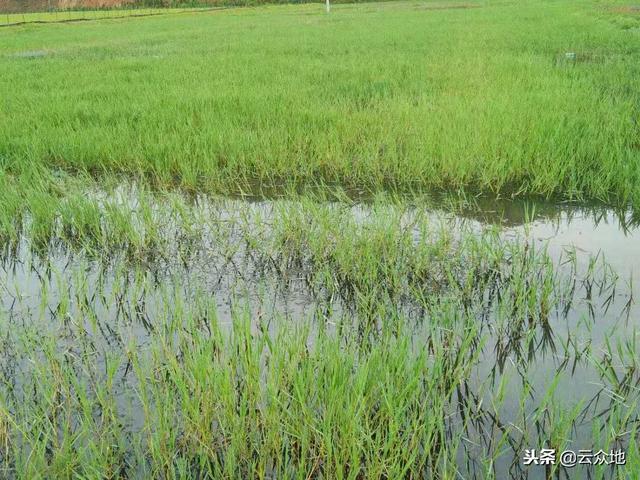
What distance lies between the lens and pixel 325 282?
283 centimetres

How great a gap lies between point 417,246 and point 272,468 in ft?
5.13

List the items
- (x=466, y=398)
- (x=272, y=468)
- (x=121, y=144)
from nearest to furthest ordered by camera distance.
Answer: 1. (x=272, y=468)
2. (x=466, y=398)
3. (x=121, y=144)

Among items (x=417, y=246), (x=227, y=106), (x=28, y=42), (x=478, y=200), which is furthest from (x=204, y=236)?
(x=28, y=42)

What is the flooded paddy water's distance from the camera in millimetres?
1831

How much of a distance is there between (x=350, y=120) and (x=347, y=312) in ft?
9.95

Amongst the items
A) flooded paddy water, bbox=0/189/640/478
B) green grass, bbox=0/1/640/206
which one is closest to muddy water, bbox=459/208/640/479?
flooded paddy water, bbox=0/189/640/478

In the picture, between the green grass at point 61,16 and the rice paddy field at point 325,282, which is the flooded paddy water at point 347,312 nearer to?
the rice paddy field at point 325,282

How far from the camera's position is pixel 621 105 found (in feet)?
17.7

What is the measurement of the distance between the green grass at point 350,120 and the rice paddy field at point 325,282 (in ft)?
0.11

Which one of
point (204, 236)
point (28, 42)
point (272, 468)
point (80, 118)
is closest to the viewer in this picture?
point (272, 468)

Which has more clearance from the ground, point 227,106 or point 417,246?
point 227,106

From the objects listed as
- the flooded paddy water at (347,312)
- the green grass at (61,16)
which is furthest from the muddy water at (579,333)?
the green grass at (61,16)

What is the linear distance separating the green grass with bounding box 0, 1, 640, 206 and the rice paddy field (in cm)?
3

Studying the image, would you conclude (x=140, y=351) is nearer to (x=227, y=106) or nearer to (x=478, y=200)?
(x=478, y=200)
